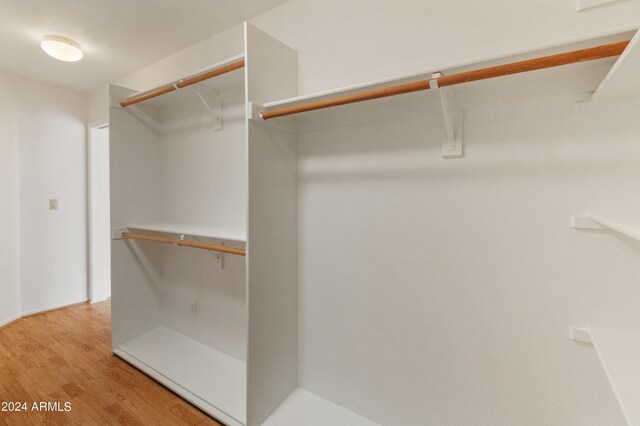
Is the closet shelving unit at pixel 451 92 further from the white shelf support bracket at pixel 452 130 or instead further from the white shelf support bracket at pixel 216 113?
the white shelf support bracket at pixel 216 113

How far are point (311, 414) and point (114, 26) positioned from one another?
108 inches

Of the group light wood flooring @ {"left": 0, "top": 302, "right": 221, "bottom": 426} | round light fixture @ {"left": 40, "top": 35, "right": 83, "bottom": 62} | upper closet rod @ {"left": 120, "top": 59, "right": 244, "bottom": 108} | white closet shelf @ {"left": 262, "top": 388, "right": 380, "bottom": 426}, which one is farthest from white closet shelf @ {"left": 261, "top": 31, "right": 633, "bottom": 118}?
round light fixture @ {"left": 40, "top": 35, "right": 83, "bottom": 62}

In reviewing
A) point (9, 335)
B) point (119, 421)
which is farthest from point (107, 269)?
point (119, 421)

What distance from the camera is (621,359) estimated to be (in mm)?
845

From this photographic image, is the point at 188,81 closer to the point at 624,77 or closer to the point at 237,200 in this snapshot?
the point at 237,200

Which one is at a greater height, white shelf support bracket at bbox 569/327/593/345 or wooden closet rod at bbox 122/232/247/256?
wooden closet rod at bbox 122/232/247/256

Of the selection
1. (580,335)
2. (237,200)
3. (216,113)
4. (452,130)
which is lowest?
(580,335)

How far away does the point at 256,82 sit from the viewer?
1.52 metres

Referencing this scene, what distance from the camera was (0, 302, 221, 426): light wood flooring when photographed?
1668 millimetres

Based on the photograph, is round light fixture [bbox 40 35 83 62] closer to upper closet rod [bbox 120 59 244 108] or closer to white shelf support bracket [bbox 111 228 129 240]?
upper closet rod [bbox 120 59 244 108]

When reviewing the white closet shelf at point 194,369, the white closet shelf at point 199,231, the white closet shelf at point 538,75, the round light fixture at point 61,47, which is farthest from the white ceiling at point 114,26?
the white closet shelf at point 194,369

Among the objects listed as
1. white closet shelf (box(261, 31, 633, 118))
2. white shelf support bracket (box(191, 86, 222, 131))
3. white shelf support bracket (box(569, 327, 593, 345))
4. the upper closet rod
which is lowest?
white shelf support bracket (box(569, 327, 593, 345))

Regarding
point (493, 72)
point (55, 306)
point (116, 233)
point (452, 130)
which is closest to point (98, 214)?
point (55, 306)

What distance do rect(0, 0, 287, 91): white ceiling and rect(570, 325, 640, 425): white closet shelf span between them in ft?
7.17
